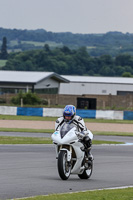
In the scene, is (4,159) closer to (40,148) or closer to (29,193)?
(40,148)

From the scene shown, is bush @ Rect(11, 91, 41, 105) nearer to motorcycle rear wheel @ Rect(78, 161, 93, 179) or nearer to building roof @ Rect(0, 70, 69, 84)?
building roof @ Rect(0, 70, 69, 84)

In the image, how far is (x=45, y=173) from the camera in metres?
13.7

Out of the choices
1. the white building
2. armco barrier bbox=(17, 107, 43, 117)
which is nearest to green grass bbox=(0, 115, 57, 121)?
armco barrier bbox=(17, 107, 43, 117)

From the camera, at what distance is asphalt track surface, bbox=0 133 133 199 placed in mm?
10906

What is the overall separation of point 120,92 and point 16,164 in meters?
72.5

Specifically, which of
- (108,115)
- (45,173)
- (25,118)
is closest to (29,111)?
(25,118)

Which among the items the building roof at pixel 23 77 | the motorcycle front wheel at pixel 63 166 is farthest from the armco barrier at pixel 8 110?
the motorcycle front wheel at pixel 63 166

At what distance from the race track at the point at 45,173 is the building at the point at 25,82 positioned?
45579 millimetres

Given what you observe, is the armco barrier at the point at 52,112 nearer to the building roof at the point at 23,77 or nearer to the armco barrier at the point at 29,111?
the armco barrier at the point at 29,111

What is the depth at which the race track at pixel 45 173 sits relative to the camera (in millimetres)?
10922

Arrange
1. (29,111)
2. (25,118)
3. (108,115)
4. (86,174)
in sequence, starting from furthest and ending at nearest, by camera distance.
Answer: (29,111) < (108,115) < (25,118) < (86,174)

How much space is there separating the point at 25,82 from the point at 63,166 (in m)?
54.8

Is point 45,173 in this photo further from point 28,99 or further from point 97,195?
point 28,99

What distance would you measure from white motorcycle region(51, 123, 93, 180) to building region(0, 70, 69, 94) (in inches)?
2121
